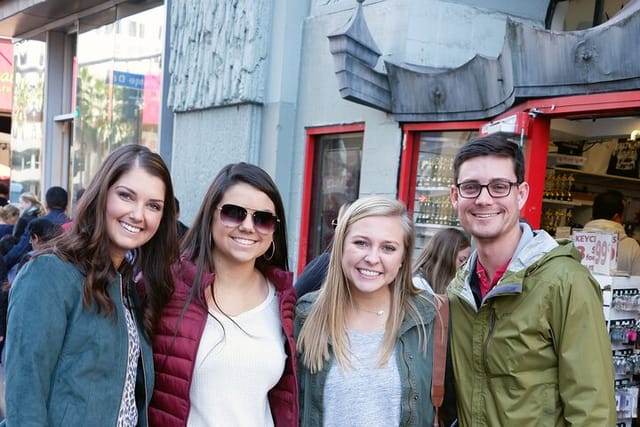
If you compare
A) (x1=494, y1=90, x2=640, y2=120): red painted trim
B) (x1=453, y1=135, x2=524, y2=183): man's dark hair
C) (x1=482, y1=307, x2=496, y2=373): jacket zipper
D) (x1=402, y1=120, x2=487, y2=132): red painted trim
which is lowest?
(x1=482, y1=307, x2=496, y2=373): jacket zipper

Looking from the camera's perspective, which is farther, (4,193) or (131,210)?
(4,193)

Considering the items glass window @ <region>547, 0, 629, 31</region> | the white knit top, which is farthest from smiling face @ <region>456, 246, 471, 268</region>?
glass window @ <region>547, 0, 629, 31</region>

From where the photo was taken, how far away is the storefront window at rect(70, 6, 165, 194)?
10.9 meters

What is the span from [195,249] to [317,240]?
5.11 metres

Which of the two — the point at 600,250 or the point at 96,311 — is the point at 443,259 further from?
the point at 96,311

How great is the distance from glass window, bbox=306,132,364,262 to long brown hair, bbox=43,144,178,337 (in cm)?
478

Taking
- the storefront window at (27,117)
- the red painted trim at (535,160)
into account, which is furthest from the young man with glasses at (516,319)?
the storefront window at (27,117)

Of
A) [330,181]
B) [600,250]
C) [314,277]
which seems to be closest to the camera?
[314,277]

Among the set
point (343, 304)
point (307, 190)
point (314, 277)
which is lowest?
point (314, 277)

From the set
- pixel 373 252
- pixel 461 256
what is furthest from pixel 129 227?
pixel 461 256

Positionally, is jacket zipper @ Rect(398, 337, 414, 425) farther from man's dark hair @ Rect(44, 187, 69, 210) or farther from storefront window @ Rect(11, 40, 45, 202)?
storefront window @ Rect(11, 40, 45, 202)

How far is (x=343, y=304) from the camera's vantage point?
8.16 feet

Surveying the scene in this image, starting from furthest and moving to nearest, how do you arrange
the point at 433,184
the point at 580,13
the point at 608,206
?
the point at 580,13 < the point at 433,184 < the point at 608,206

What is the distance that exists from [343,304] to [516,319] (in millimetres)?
694
